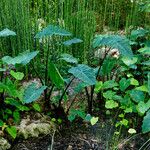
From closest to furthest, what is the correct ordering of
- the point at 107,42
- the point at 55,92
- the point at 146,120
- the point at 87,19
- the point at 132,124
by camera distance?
1. the point at 146,120
2. the point at 107,42
3. the point at 132,124
4. the point at 55,92
5. the point at 87,19

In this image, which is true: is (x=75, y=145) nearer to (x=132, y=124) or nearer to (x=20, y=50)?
(x=132, y=124)

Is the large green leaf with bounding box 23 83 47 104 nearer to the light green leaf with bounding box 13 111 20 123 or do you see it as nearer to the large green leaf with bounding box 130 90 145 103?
Result: the light green leaf with bounding box 13 111 20 123

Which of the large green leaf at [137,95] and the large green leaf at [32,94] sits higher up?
the large green leaf at [32,94]

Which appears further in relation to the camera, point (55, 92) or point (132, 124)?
point (55, 92)

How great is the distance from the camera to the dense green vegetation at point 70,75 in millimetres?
1708

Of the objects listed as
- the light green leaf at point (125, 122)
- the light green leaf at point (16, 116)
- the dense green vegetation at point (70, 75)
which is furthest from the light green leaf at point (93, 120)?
the light green leaf at point (16, 116)

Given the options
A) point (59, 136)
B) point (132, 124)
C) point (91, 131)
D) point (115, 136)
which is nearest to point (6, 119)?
point (59, 136)

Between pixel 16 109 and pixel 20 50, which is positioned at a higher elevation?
pixel 20 50

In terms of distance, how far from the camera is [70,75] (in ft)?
7.07

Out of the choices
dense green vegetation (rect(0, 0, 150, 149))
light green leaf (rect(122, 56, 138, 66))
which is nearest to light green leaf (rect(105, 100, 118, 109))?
dense green vegetation (rect(0, 0, 150, 149))

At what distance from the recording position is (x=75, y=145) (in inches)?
70.9

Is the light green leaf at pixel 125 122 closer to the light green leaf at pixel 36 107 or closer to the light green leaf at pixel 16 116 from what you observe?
the light green leaf at pixel 36 107

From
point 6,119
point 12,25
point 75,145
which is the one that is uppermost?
point 12,25

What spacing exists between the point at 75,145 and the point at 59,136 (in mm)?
110
